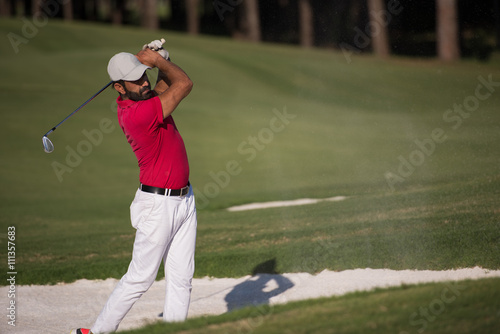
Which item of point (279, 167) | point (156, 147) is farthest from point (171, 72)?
point (279, 167)

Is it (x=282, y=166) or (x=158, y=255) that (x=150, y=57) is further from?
(x=282, y=166)

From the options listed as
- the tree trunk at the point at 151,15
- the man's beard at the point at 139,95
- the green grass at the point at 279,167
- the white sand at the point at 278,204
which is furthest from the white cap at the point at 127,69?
the tree trunk at the point at 151,15

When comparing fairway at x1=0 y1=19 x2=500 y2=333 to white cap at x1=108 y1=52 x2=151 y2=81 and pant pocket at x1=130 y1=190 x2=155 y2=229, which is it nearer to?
pant pocket at x1=130 y1=190 x2=155 y2=229

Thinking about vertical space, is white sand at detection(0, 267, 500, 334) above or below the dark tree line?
below

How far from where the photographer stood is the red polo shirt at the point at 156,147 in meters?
4.89

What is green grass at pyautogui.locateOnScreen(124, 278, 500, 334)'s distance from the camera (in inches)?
171

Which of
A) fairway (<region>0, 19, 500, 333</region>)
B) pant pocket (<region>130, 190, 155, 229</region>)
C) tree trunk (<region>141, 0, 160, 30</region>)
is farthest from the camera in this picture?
tree trunk (<region>141, 0, 160, 30</region>)

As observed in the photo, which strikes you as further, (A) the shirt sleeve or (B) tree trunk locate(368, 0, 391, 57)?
(B) tree trunk locate(368, 0, 391, 57)

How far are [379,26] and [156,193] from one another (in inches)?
466

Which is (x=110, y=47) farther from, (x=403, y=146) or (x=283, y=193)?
(x=403, y=146)

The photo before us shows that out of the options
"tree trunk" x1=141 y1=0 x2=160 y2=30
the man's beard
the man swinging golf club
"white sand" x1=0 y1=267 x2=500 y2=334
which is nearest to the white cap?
the man swinging golf club

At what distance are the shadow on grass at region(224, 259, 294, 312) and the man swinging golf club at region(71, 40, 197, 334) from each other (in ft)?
5.28

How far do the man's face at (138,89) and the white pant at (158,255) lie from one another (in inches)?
30.5

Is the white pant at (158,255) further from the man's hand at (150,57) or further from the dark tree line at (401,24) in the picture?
the dark tree line at (401,24)
